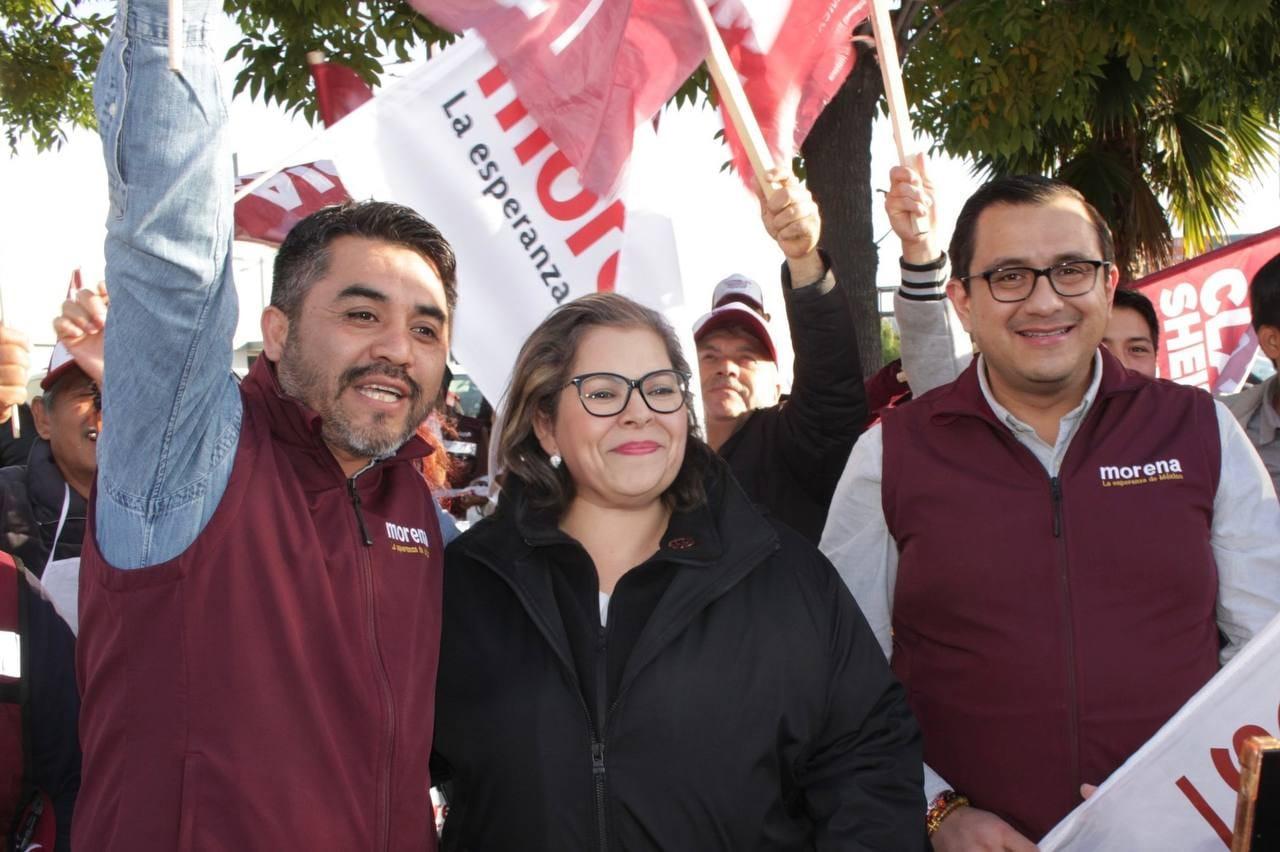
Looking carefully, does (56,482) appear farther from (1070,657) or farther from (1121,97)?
(1121,97)

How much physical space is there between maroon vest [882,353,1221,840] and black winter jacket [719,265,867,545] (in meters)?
0.56

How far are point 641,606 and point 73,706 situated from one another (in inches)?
51.7

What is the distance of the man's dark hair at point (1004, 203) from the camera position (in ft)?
8.89

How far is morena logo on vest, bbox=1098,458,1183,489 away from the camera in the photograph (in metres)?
2.48

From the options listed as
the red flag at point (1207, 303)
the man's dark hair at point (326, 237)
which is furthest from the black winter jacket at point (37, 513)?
the red flag at point (1207, 303)

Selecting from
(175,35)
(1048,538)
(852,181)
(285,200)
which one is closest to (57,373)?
(285,200)

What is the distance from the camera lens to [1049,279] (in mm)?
2637

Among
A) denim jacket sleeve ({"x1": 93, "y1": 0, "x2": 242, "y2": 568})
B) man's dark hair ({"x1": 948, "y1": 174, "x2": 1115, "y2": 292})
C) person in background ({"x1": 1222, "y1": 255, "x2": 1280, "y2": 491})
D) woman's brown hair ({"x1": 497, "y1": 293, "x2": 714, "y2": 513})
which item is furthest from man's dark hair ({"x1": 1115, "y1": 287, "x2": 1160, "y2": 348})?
denim jacket sleeve ({"x1": 93, "y1": 0, "x2": 242, "y2": 568})

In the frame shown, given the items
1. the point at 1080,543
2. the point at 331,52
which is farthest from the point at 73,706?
the point at 331,52

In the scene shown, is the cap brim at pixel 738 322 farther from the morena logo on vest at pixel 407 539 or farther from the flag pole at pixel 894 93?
the morena logo on vest at pixel 407 539

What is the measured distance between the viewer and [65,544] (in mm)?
3912

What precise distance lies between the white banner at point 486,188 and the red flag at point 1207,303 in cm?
346

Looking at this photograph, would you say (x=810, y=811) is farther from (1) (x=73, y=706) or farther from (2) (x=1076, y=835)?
(1) (x=73, y=706)

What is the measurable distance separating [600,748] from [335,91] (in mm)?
3506
